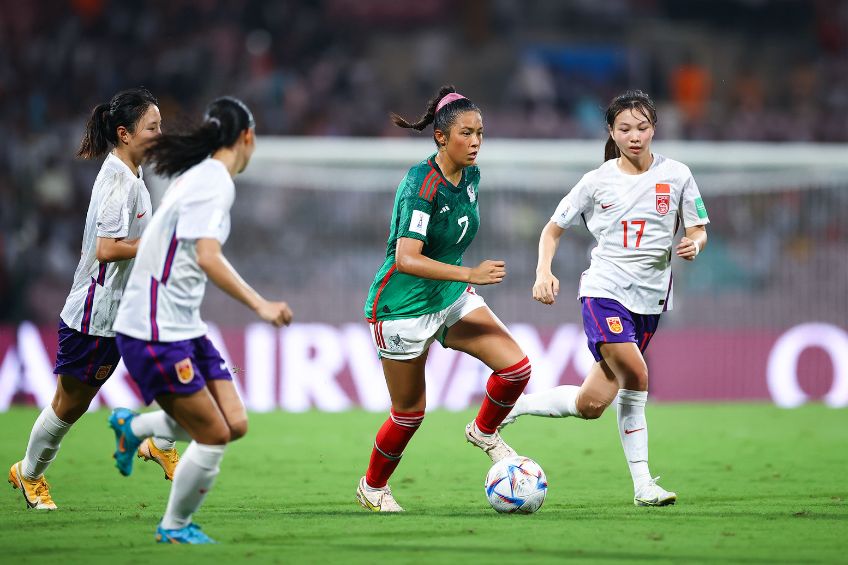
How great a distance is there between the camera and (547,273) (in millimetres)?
7285

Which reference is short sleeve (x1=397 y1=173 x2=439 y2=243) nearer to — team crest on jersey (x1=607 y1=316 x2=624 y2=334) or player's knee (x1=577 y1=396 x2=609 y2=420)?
team crest on jersey (x1=607 y1=316 x2=624 y2=334)

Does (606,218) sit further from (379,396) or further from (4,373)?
(4,373)

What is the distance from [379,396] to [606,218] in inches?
299

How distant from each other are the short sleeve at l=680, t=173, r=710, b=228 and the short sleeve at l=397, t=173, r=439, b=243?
1.54m

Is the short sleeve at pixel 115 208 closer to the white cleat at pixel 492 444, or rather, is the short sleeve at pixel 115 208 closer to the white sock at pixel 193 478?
the white sock at pixel 193 478

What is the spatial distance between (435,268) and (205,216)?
1.51 m

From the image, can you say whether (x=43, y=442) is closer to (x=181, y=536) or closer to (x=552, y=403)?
(x=181, y=536)

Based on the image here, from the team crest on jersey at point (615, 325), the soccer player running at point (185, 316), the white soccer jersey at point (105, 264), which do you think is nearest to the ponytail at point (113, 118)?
the white soccer jersey at point (105, 264)

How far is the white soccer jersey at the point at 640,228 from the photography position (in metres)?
7.51

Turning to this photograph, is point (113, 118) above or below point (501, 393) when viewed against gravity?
above

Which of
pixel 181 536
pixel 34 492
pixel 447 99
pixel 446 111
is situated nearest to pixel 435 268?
pixel 446 111

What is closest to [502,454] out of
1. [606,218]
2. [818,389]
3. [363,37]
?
[606,218]

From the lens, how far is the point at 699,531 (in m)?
6.36

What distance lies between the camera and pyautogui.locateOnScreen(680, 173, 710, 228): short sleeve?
753cm
